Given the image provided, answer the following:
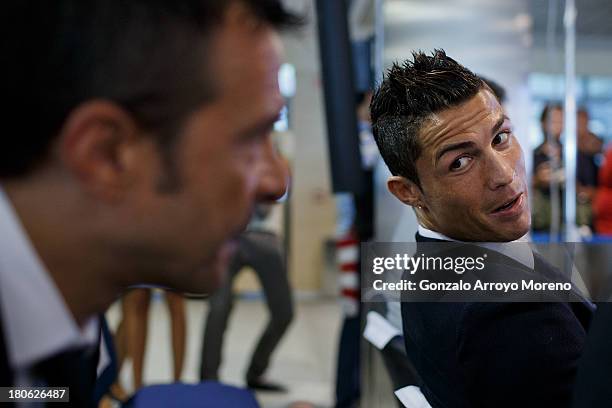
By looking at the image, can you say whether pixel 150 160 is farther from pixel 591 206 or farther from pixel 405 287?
pixel 591 206

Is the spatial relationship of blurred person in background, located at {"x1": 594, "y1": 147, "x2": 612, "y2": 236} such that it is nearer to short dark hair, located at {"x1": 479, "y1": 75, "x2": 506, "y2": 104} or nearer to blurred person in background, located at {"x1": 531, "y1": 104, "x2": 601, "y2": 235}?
blurred person in background, located at {"x1": 531, "y1": 104, "x2": 601, "y2": 235}

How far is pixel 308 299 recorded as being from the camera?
18.8 feet

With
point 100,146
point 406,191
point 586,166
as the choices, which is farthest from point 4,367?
point 586,166

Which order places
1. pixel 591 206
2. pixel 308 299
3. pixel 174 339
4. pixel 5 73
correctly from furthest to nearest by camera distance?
pixel 308 299
pixel 591 206
pixel 174 339
pixel 5 73

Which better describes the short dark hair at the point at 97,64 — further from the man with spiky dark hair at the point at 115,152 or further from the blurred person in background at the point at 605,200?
the blurred person in background at the point at 605,200

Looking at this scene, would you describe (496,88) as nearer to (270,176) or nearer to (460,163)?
(460,163)

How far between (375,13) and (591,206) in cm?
173

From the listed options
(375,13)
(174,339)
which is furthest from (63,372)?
(174,339)

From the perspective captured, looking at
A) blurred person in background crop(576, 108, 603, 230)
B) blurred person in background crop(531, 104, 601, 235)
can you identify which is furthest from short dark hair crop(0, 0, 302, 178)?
blurred person in background crop(576, 108, 603, 230)

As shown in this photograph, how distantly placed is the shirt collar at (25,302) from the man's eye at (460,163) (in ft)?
1.22

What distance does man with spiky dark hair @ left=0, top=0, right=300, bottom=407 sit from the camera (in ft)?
1.26

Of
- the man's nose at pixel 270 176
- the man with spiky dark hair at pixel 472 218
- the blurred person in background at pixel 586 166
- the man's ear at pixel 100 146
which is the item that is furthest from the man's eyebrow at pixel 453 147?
the blurred person in background at pixel 586 166

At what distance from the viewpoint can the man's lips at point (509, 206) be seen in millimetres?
572

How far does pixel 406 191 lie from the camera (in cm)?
64
